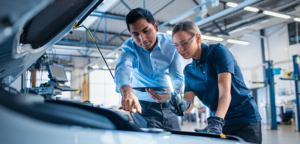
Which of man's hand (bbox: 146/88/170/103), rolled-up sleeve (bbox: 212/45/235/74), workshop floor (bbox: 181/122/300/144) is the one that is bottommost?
workshop floor (bbox: 181/122/300/144)

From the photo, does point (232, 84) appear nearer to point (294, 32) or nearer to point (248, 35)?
point (248, 35)

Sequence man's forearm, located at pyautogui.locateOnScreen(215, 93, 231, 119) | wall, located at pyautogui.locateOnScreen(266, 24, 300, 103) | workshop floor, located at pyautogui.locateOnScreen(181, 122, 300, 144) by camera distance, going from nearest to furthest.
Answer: man's forearm, located at pyautogui.locateOnScreen(215, 93, 231, 119), workshop floor, located at pyautogui.locateOnScreen(181, 122, 300, 144), wall, located at pyautogui.locateOnScreen(266, 24, 300, 103)

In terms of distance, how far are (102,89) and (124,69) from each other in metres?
16.1

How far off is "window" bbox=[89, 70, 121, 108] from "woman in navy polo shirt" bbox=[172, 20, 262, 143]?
16.2 metres

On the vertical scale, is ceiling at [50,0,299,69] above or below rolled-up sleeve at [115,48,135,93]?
above

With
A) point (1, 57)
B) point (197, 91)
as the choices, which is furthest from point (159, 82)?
point (1, 57)

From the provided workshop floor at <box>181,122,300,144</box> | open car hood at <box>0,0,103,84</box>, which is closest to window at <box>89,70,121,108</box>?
workshop floor at <box>181,122,300,144</box>

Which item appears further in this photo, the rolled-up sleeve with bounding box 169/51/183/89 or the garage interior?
the garage interior

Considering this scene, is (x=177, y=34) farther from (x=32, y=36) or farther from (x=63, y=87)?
(x=63, y=87)

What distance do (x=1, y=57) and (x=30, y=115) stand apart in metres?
0.45

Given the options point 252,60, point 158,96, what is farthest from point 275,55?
point 158,96

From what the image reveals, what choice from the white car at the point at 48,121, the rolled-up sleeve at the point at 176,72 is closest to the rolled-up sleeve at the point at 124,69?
the rolled-up sleeve at the point at 176,72

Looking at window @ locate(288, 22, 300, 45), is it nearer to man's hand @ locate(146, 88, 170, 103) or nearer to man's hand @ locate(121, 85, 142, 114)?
man's hand @ locate(146, 88, 170, 103)

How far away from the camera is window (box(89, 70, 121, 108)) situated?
17.1m
